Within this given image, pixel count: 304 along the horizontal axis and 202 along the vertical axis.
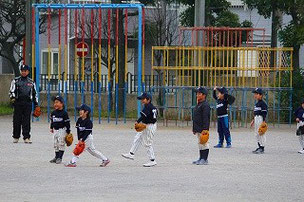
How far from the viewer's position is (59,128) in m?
18.2

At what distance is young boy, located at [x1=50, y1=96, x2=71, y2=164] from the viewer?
1806 cm

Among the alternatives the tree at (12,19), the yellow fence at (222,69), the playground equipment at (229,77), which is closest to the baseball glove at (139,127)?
the playground equipment at (229,77)

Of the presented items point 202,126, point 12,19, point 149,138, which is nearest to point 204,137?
point 202,126

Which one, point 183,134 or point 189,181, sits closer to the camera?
point 189,181

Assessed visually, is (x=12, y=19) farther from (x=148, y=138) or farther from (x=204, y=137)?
(x=204, y=137)

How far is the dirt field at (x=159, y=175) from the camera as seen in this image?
13672 mm

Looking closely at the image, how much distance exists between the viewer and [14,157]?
63.1 feet

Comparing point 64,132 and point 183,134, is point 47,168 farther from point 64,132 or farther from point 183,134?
point 183,134

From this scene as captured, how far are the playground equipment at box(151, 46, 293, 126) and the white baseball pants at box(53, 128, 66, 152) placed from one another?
1130 centimetres

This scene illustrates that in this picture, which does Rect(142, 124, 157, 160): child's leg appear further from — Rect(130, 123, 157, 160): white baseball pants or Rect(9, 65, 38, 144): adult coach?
Rect(9, 65, 38, 144): adult coach

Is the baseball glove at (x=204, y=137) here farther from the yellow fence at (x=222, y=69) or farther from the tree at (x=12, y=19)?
the tree at (x=12, y=19)

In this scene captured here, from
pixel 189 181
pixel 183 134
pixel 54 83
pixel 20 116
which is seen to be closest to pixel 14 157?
pixel 20 116

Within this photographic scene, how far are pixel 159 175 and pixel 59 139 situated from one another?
108 inches

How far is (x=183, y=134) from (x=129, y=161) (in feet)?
28.3
